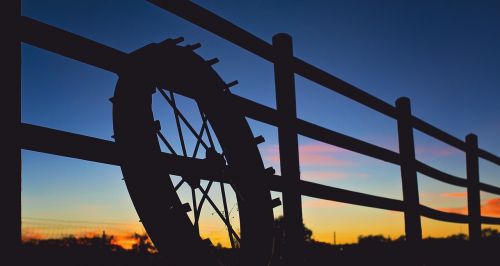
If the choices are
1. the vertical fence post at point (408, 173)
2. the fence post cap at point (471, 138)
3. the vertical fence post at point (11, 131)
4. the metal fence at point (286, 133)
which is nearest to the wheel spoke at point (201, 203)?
the metal fence at point (286, 133)

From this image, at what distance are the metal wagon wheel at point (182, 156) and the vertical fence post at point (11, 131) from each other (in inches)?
30.2

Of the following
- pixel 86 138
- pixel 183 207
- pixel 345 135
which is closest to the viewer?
pixel 86 138

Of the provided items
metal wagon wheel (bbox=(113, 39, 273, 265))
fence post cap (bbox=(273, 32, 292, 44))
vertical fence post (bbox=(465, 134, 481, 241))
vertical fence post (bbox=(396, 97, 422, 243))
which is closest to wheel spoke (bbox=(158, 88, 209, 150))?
metal wagon wheel (bbox=(113, 39, 273, 265))

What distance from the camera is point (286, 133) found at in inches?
153

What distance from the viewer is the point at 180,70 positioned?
11.0ft

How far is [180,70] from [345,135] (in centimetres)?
207

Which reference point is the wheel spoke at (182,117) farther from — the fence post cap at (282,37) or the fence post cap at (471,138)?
the fence post cap at (471,138)

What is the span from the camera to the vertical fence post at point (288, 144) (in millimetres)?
3787

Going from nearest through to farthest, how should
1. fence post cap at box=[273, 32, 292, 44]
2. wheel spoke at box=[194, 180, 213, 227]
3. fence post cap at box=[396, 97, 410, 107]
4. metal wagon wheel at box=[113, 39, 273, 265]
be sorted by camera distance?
metal wagon wheel at box=[113, 39, 273, 265]
wheel spoke at box=[194, 180, 213, 227]
fence post cap at box=[273, 32, 292, 44]
fence post cap at box=[396, 97, 410, 107]

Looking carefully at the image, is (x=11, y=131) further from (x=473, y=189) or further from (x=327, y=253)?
(x=473, y=189)

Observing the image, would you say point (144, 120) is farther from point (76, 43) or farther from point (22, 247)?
point (22, 247)

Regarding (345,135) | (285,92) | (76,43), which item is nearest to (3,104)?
(76,43)

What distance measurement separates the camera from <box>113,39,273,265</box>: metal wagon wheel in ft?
9.39

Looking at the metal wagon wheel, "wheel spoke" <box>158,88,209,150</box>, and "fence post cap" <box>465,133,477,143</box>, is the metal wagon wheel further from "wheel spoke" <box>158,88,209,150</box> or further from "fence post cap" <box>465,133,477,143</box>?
"fence post cap" <box>465,133,477,143</box>
